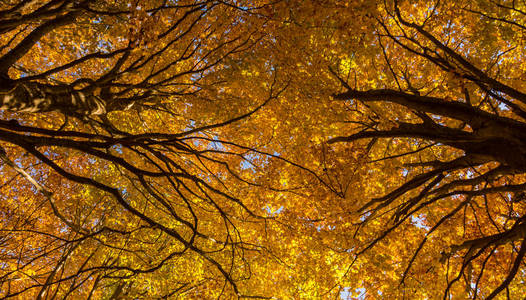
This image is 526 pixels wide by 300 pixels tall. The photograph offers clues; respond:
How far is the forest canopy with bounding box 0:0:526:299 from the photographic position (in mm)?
3547

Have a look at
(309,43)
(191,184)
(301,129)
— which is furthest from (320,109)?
(191,184)

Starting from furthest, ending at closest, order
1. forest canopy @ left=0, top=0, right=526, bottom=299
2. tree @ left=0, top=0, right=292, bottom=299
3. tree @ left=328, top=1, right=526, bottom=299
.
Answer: forest canopy @ left=0, top=0, right=526, bottom=299
tree @ left=328, top=1, right=526, bottom=299
tree @ left=0, top=0, right=292, bottom=299

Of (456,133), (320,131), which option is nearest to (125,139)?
(456,133)

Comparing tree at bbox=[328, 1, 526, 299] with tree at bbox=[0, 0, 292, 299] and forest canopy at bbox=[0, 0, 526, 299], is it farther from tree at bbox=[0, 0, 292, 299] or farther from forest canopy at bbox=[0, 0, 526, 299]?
tree at bbox=[0, 0, 292, 299]

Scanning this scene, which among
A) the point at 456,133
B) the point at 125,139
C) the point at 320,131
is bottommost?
the point at 125,139

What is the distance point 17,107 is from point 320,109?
447 cm

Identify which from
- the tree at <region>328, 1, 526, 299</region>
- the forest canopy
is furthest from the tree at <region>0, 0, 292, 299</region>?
the tree at <region>328, 1, 526, 299</region>

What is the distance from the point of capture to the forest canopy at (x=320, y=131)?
355 cm

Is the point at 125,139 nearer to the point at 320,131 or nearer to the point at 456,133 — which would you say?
the point at 456,133

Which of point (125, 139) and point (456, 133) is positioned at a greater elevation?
point (456, 133)

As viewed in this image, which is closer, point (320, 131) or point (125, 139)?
point (125, 139)

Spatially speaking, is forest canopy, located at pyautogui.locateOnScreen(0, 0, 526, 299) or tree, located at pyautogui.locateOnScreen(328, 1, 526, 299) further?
forest canopy, located at pyautogui.locateOnScreen(0, 0, 526, 299)

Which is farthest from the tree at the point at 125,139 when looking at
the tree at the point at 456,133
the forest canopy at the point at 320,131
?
the tree at the point at 456,133

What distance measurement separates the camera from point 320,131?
6254 mm
